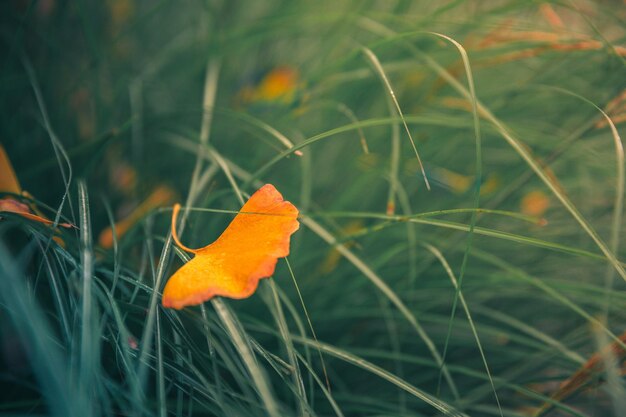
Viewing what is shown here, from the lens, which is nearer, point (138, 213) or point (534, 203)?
point (138, 213)

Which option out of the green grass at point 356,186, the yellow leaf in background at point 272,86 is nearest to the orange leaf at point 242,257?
the green grass at point 356,186

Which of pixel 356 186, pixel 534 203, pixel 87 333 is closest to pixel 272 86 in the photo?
pixel 356 186

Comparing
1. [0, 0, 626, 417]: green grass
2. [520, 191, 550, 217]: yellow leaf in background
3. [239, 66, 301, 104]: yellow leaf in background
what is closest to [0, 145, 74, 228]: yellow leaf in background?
[0, 0, 626, 417]: green grass

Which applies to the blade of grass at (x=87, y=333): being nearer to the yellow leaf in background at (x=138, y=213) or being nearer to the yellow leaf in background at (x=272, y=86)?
the yellow leaf in background at (x=138, y=213)

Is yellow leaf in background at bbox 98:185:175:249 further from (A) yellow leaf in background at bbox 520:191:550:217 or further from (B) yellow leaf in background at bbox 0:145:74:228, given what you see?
(A) yellow leaf in background at bbox 520:191:550:217

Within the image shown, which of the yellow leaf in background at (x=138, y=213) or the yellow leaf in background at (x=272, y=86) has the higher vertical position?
the yellow leaf in background at (x=272, y=86)

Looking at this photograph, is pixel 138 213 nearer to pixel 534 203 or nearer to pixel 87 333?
pixel 87 333

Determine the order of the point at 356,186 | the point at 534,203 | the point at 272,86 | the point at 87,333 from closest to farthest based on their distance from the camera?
the point at 87,333 → the point at 356,186 → the point at 534,203 → the point at 272,86

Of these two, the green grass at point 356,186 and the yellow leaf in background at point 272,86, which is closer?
the green grass at point 356,186
